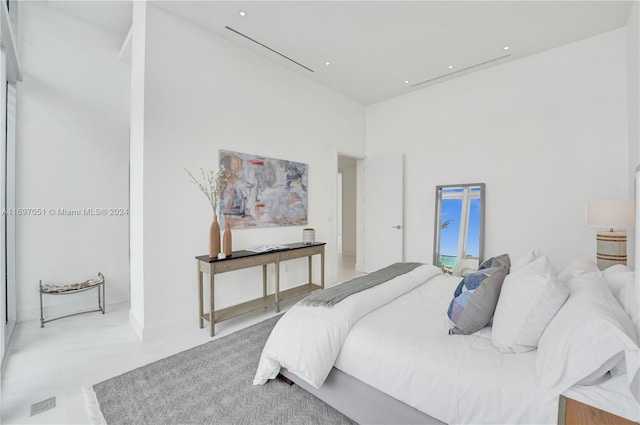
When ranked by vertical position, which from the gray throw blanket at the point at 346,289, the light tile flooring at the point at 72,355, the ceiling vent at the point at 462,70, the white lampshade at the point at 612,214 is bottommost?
the light tile flooring at the point at 72,355

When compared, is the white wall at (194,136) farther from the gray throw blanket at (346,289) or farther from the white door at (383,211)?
the gray throw blanket at (346,289)

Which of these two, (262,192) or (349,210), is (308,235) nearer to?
(262,192)

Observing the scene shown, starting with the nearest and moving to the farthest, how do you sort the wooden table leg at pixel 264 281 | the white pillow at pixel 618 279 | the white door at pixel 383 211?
the white pillow at pixel 618 279
the wooden table leg at pixel 264 281
the white door at pixel 383 211

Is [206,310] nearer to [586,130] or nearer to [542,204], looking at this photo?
[542,204]

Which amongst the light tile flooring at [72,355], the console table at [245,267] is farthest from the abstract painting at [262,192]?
the light tile flooring at [72,355]

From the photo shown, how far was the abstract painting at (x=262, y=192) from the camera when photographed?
3.28 m

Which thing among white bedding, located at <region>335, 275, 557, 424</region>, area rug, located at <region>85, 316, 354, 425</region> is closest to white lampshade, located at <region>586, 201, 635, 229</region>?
white bedding, located at <region>335, 275, 557, 424</region>

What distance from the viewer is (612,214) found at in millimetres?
2441

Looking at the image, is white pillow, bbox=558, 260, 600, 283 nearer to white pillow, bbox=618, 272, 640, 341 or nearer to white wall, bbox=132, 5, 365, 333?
white pillow, bbox=618, 272, 640, 341

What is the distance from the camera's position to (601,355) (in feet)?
3.24

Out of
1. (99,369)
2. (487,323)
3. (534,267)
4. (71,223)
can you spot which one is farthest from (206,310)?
(534,267)

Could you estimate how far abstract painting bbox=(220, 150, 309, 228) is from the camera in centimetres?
328

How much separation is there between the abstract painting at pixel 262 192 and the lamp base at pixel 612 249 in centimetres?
331

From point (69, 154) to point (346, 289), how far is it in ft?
11.6
